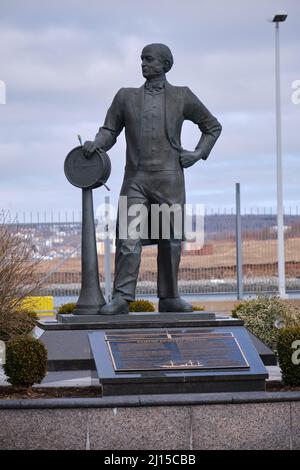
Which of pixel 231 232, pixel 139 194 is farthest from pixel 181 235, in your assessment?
pixel 231 232

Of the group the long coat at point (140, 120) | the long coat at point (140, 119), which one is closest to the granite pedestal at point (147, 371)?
the long coat at point (140, 120)

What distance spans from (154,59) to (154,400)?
3900 millimetres

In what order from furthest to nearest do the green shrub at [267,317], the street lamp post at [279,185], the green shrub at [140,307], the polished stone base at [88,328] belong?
the street lamp post at [279,185]
the green shrub at [140,307]
the green shrub at [267,317]
the polished stone base at [88,328]

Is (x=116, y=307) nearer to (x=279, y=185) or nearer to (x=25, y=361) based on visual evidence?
(x=25, y=361)

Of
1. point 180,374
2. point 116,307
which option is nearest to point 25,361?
point 180,374

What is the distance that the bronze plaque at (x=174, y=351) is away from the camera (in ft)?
31.3

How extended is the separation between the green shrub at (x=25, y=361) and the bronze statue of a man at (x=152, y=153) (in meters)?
1.73

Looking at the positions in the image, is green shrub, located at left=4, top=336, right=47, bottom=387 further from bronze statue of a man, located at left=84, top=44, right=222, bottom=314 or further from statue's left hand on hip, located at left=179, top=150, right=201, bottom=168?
statue's left hand on hip, located at left=179, top=150, right=201, bottom=168

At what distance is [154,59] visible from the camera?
11266mm

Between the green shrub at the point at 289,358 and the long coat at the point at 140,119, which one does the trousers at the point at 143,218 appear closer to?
the long coat at the point at 140,119

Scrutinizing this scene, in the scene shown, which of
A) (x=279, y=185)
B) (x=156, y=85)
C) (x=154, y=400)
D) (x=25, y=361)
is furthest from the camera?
(x=279, y=185)

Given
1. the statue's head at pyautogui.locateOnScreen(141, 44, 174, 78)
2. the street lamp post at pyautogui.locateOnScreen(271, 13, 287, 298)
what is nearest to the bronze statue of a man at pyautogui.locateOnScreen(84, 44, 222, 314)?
the statue's head at pyautogui.locateOnScreen(141, 44, 174, 78)
